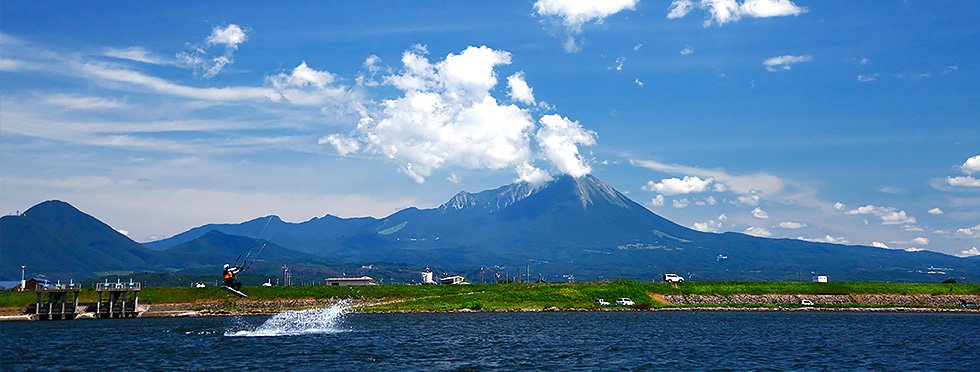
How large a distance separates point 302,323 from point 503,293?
41775mm

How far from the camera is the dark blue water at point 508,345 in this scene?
50.3 metres

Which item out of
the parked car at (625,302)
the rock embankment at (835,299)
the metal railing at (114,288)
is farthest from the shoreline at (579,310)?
the metal railing at (114,288)

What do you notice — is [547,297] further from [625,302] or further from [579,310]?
[625,302]

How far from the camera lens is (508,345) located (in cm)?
6131

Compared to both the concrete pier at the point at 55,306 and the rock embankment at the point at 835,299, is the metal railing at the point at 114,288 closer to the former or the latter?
the concrete pier at the point at 55,306

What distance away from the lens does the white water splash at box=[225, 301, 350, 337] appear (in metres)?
75.6

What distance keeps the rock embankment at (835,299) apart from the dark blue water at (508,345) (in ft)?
102

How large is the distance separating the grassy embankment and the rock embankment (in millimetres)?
1558

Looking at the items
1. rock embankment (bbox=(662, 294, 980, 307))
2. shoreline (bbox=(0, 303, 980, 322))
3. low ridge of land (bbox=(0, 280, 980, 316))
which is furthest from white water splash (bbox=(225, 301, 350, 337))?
→ rock embankment (bbox=(662, 294, 980, 307))

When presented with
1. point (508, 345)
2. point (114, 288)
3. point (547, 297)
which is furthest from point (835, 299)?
point (114, 288)

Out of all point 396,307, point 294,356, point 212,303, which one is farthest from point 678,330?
point 212,303

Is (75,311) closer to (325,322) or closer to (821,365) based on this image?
(325,322)

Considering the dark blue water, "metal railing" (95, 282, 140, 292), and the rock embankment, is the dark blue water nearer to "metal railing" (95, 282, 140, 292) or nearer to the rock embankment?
"metal railing" (95, 282, 140, 292)

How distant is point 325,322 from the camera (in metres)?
91.7
